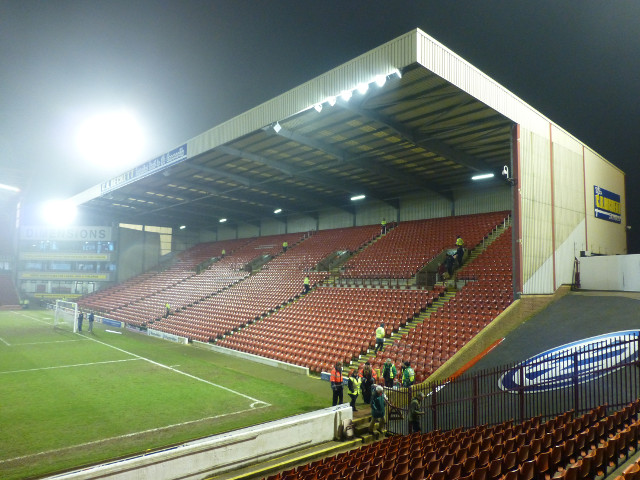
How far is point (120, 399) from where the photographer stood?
13.3 m

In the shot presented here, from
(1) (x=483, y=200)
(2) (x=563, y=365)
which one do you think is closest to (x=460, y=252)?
(1) (x=483, y=200)

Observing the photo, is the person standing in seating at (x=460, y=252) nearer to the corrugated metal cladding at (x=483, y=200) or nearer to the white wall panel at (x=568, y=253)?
the white wall panel at (x=568, y=253)

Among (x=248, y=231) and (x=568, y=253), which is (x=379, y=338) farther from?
(x=248, y=231)

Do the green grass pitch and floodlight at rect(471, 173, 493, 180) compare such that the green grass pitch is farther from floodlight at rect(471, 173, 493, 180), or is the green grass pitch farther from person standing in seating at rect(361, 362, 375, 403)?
floodlight at rect(471, 173, 493, 180)

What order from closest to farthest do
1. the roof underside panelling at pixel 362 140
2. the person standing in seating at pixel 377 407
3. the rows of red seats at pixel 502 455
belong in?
the rows of red seats at pixel 502 455
the person standing in seating at pixel 377 407
the roof underside panelling at pixel 362 140

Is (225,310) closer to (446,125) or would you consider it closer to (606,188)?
(446,125)

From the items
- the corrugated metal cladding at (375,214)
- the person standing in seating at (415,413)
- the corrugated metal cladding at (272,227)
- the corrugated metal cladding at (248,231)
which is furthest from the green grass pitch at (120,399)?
the corrugated metal cladding at (248,231)

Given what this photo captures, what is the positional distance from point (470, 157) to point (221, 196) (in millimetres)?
19281

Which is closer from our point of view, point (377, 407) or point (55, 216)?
point (377, 407)

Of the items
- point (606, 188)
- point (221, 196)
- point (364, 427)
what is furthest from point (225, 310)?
point (606, 188)

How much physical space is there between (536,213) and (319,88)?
10127 mm

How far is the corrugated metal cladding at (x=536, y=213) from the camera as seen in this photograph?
1694 centimetres

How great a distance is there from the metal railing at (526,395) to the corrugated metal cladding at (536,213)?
4.34 m

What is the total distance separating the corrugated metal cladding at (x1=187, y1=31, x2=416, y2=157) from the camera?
13453 mm
